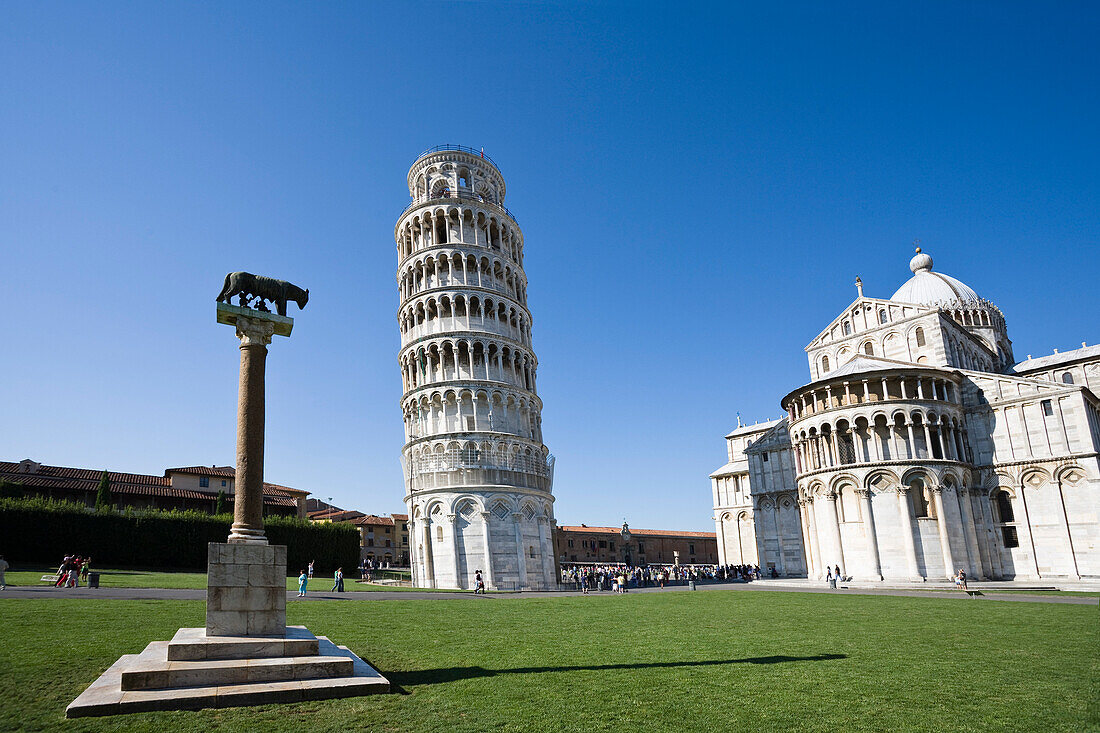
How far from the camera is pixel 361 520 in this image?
91.9 metres

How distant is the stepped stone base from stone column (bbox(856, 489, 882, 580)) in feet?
128

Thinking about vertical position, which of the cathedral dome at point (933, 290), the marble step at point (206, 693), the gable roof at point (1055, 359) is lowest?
the marble step at point (206, 693)

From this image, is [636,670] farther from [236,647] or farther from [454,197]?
[454,197]

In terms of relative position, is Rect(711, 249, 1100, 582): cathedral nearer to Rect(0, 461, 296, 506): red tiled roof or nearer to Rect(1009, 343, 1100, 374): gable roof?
Rect(1009, 343, 1100, 374): gable roof

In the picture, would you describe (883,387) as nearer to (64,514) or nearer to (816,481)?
(816,481)

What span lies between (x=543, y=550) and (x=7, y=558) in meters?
32.6

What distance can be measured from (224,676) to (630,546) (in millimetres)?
98413

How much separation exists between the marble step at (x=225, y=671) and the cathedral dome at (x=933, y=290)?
206 ft

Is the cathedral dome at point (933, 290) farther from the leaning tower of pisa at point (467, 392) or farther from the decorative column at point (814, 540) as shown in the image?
the leaning tower of pisa at point (467, 392)

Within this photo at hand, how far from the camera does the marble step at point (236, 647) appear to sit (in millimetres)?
10324

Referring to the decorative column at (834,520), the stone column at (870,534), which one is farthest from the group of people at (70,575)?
the stone column at (870,534)

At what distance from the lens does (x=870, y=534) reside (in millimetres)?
42750

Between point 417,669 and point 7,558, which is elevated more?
point 7,558

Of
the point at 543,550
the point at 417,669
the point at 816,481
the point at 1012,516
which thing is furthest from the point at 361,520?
the point at 417,669
